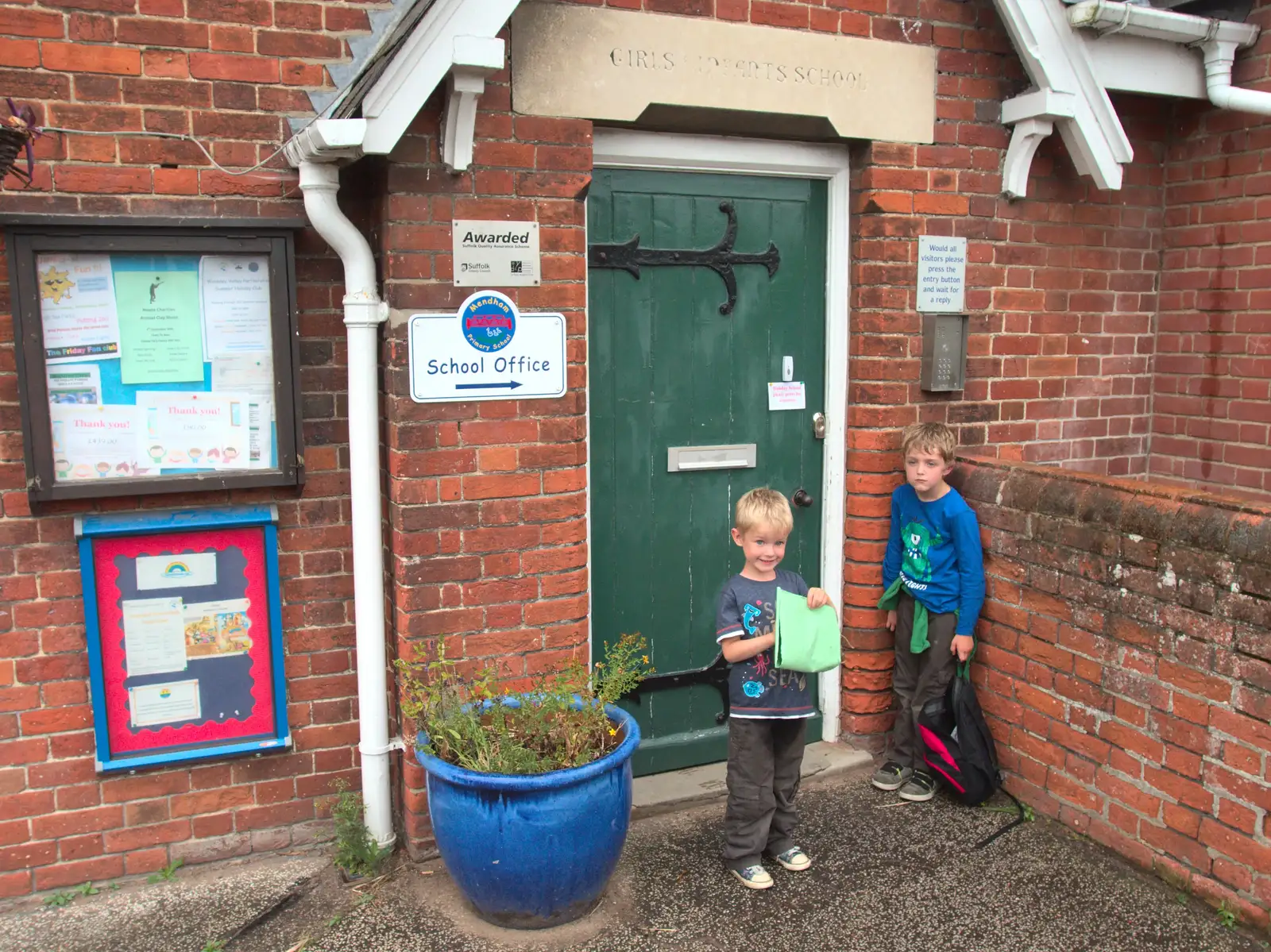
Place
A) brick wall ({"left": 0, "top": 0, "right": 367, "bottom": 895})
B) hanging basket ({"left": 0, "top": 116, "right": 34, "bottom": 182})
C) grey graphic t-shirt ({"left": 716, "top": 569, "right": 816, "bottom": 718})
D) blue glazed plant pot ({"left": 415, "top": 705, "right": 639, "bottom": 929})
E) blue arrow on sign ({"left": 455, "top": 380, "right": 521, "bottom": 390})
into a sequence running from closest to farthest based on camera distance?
hanging basket ({"left": 0, "top": 116, "right": 34, "bottom": 182})
blue glazed plant pot ({"left": 415, "top": 705, "right": 639, "bottom": 929})
brick wall ({"left": 0, "top": 0, "right": 367, "bottom": 895})
grey graphic t-shirt ({"left": 716, "top": 569, "right": 816, "bottom": 718})
blue arrow on sign ({"left": 455, "top": 380, "right": 521, "bottom": 390})

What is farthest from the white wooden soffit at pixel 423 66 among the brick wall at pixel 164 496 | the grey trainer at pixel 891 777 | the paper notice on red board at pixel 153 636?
the grey trainer at pixel 891 777

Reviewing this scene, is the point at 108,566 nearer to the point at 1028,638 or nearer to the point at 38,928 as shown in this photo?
the point at 38,928

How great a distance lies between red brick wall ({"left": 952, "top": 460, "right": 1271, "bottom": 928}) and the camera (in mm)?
3211

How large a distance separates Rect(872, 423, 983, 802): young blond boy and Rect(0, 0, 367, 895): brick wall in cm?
222

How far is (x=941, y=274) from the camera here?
432cm

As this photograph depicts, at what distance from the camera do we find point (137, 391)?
3.35 meters

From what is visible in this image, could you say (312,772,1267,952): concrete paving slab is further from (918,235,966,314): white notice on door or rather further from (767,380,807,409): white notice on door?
(918,235,966,314): white notice on door

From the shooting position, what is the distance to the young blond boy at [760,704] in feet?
11.1

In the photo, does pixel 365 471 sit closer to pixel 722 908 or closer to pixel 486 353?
pixel 486 353

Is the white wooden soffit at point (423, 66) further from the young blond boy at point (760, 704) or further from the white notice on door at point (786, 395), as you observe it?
the white notice on door at point (786, 395)

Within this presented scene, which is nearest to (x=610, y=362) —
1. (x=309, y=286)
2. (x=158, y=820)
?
(x=309, y=286)

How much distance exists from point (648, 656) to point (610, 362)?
4.09 feet

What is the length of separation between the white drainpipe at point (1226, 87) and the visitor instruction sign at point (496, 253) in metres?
3.07

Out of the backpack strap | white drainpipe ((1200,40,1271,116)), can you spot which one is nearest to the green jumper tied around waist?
the backpack strap
